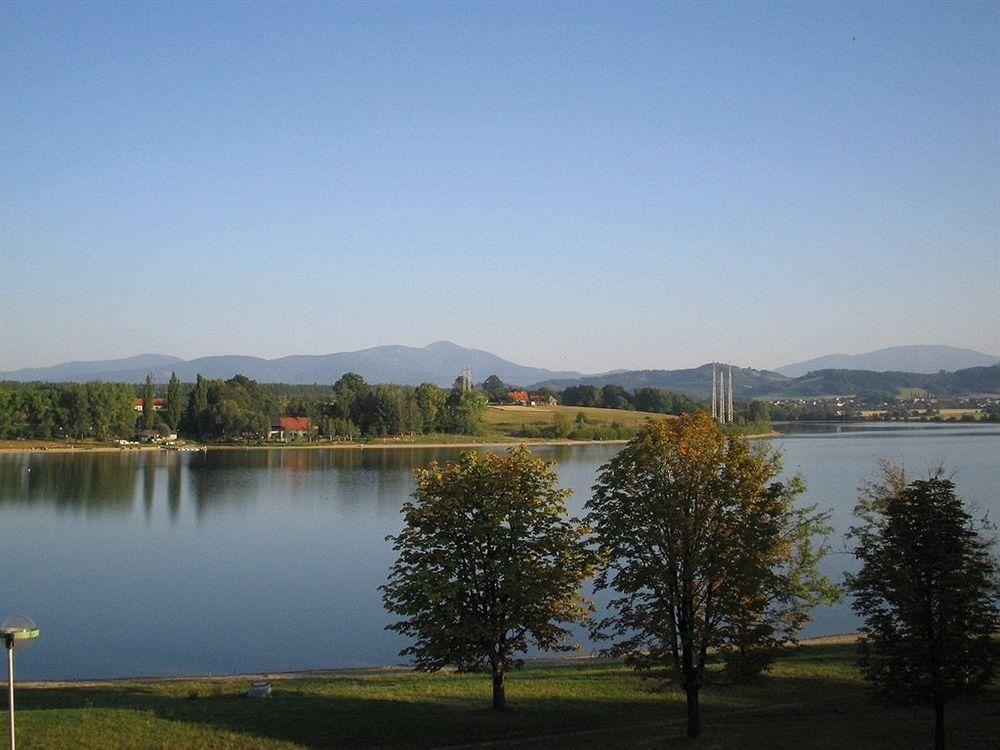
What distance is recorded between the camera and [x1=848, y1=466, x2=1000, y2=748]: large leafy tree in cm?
1300

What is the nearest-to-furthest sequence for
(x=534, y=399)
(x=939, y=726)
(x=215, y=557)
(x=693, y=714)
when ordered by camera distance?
(x=939, y=726), (x=693, y=714), (x=215, y=557), (x=534, y=399)

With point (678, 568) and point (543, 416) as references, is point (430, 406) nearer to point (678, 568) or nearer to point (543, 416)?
point (543, 416)

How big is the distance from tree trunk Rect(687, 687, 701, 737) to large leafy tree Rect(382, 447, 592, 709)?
2.79 meters

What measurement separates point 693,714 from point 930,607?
381cm

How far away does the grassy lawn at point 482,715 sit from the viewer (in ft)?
44.8

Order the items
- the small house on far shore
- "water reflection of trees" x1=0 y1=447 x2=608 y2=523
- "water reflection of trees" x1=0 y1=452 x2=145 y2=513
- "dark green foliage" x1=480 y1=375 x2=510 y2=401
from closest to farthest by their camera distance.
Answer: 1. "water reflection of trees" x1=0 y1=452 x2=145 y2=513
2. "water reflection of trees" x1=0 y1=447 x2=608 y2=523
3. the small house on far shore
4. "dark green foliage" x1=480 y1=375 x2=510 y2=401

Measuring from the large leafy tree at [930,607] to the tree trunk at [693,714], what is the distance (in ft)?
8.43

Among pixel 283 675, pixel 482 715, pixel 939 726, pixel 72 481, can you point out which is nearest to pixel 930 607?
pixel 939 726

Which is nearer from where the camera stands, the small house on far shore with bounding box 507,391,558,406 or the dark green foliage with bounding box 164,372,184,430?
the dark green foliage with bounding box 164,372,184,430

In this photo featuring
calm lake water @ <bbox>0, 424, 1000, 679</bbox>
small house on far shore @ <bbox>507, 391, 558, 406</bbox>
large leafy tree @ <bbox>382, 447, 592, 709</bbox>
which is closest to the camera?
large leafy tree @ <bbox>382, 447, 592, 709</bbox>

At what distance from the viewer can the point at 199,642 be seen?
25578mm

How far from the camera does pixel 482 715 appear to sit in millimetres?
A: 15719

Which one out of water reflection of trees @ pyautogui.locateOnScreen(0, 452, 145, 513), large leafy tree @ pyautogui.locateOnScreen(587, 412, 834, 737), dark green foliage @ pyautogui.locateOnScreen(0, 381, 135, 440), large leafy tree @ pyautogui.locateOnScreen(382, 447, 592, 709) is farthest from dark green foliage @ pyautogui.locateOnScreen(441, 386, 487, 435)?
Answer: large leafy tree @ pyautogui.locateOnScreen(587, 412, 834, 737)

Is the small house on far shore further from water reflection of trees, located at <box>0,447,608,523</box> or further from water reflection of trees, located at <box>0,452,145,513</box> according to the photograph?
water reflection of trees, located at <box>0,452,145,513</box>
